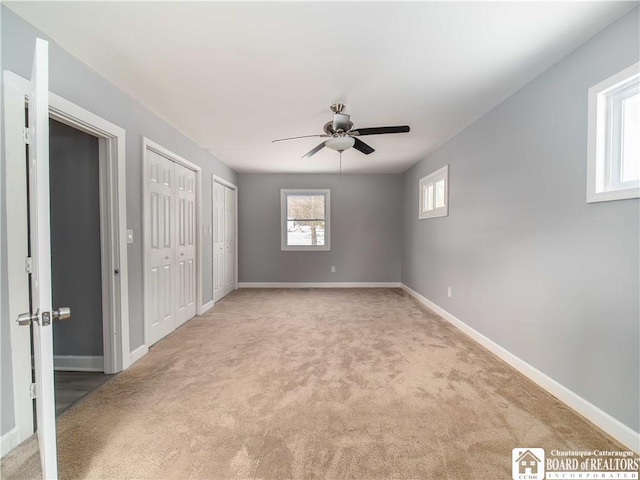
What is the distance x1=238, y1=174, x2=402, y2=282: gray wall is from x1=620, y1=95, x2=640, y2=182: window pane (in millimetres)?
4421

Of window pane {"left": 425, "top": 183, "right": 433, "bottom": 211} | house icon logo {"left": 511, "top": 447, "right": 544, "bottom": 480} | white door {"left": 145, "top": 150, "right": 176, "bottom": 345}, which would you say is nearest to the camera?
house icon logo {"left": 511, "top": 447, "right": 544, "bottom": 480}

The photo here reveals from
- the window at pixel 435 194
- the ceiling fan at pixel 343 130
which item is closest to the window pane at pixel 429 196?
the window at pixel 435 194

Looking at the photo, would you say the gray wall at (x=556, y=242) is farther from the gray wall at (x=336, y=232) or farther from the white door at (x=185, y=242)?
the white door at (x=185, y=242)

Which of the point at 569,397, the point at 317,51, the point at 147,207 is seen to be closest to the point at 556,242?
the point at 569,397

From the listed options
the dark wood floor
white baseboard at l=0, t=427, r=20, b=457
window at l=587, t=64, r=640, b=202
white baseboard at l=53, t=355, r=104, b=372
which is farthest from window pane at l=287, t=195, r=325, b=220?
white baseboard at l=0, t=427, r=20, b=457

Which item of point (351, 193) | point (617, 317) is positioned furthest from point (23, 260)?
point (351, 193)

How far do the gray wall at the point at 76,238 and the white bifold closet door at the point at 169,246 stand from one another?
0.44 metres

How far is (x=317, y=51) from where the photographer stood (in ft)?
6.37

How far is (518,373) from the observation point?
240 cm

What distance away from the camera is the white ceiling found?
1.60 meters

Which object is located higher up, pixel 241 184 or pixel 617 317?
pixel 241 184

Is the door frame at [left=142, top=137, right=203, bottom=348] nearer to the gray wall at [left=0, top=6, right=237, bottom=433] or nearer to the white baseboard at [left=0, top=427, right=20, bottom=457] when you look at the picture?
the gray wall at [left=0, top=6, right=237, bottom=433]

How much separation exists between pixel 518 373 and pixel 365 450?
1.64 meters

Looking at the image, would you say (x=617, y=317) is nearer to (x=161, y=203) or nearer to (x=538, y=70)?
(x=538, y=70)
